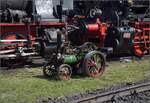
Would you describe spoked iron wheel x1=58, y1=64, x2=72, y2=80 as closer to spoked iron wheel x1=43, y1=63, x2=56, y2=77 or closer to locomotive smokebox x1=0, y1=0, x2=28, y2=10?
spoked iron wheel x1=43, y1=63, x2=56, y2=77

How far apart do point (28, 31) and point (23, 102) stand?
4.93m

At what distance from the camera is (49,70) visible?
9.99m

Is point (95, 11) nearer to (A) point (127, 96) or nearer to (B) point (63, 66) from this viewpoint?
(B) point (63, 66)

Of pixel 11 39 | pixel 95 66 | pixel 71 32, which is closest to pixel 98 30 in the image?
pixel 71 32

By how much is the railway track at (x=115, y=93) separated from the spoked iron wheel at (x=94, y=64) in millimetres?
1641

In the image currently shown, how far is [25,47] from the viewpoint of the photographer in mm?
11812

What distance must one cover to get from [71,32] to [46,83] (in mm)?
4749

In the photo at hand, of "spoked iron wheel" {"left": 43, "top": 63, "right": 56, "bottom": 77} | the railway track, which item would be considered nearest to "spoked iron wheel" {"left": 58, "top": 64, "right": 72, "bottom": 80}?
"spoked iron wheel" {"left": 43, "top": 63, "right": 56, "bottom": 77}

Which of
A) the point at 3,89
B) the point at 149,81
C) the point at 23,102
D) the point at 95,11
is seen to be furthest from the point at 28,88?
the point at 95,11

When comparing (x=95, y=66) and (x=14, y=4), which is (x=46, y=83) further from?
(x=14, y=4)

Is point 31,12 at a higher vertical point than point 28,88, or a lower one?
higher

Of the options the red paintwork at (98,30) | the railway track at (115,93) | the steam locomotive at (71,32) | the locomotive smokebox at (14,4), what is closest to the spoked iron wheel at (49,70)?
the steam locomotive at (71,32)

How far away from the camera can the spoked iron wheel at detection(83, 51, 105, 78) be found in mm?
9883

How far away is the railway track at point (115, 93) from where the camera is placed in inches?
284
